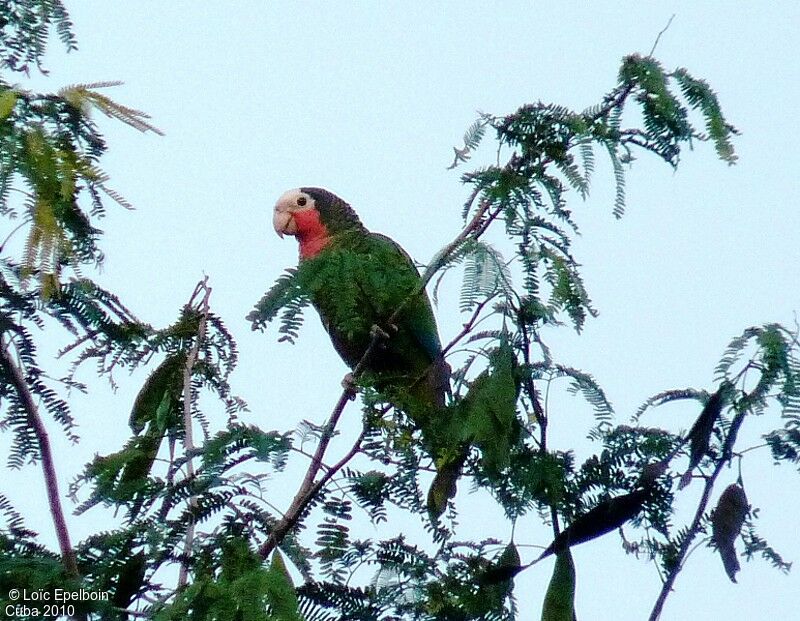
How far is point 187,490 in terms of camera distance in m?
2.32

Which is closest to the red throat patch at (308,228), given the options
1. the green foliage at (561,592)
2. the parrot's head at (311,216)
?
the parrot's head at (311,216)

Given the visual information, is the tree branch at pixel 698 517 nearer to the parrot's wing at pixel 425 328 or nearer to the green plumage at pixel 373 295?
the green plumage at pixel 373 295

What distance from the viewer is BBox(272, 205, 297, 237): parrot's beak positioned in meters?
4.40

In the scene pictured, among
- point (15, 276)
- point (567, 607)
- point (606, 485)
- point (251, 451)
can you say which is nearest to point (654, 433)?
Answer: point (606, 485)

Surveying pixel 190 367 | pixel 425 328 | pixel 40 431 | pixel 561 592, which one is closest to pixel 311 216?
pixel 425 328

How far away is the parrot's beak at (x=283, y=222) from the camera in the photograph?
440cm

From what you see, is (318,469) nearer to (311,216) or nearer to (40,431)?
(40,431)

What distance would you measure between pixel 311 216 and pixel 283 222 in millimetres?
133

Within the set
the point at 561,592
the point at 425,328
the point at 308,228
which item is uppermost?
the point at 308,228

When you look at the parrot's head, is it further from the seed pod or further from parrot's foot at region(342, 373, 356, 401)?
the seed pod

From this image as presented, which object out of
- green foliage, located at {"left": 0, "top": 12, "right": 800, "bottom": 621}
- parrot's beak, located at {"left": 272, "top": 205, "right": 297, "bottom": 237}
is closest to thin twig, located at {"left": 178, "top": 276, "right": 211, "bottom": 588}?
green foliage, located at {"left": 0, "top": 12, "right": 800, "bottom": 621}

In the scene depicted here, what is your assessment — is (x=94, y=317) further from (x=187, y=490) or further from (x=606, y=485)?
(x=606, y=485)

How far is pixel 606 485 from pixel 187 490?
0.91m

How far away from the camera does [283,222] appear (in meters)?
4.43
